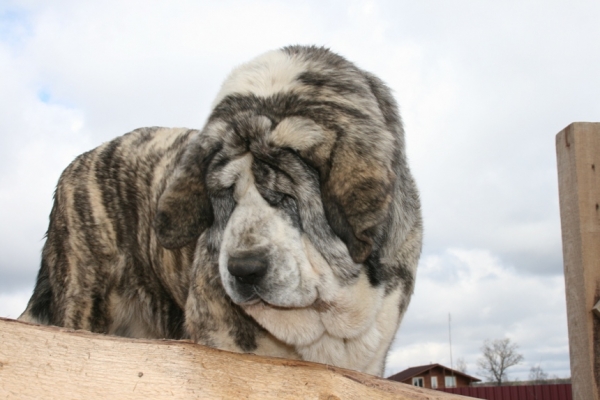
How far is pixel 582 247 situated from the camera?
11.1 feet

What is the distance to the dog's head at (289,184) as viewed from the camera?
123 inches

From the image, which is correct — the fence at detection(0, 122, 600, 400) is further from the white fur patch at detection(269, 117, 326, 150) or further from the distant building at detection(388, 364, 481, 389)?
the distant building at detection(388, 364, 481, 389)

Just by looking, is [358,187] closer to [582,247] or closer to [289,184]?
[289,184]

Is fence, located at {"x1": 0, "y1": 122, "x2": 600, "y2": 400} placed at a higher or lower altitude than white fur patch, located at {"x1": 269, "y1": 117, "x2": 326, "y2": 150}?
lower

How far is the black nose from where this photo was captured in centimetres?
297

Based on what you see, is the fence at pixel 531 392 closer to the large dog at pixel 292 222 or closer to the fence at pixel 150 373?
the large dog at pixel 292 222

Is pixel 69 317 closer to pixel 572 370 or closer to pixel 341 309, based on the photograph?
pixel 341 309

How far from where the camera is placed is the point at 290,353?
3.54 meters

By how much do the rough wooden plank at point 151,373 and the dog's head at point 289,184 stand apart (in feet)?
1.98

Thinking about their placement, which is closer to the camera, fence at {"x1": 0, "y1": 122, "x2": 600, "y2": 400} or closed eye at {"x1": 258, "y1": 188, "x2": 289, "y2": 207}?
fence at {"x1": 0, "y1": 122, "x2": 600, "y2": 400}

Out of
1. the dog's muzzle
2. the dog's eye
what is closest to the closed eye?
the dog's eye

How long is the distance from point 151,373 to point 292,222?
3.73 feet

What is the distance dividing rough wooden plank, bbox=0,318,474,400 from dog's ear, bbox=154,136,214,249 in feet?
4.08

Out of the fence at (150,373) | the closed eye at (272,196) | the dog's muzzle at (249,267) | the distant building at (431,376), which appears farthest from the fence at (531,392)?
the fence at (150,373)
